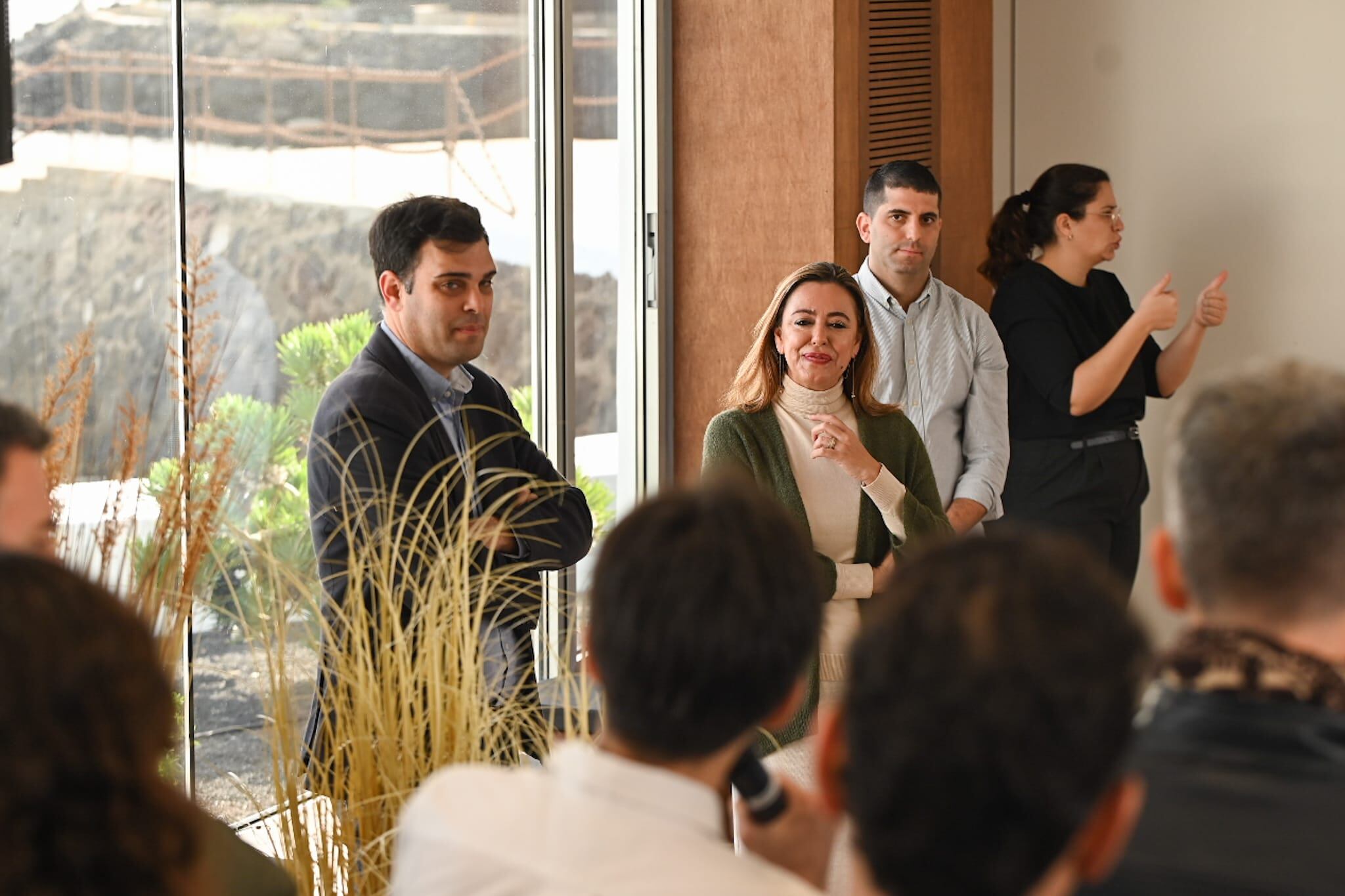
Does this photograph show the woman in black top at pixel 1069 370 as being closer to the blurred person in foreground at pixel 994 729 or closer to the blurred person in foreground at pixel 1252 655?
the blurred person in foreground at pixel 1252 655

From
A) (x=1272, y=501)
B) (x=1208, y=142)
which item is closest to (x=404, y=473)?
(x=1272, y=501)

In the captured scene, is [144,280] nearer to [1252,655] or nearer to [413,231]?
[413,231]

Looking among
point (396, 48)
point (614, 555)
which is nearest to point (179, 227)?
point (396, 48)

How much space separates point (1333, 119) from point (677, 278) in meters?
2.32

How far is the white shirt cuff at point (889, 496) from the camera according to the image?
3.04 meters

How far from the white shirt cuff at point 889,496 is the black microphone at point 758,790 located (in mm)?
1783

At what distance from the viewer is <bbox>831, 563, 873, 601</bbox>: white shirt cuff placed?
302 cm

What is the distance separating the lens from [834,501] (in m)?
3.15

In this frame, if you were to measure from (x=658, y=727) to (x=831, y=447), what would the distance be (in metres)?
1.90

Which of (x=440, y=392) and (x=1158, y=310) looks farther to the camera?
(x=1158, y=310)

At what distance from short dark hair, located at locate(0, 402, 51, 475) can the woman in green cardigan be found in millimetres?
1613

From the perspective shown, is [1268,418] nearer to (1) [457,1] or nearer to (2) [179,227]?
(2) [179,227]

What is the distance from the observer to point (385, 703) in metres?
2.17

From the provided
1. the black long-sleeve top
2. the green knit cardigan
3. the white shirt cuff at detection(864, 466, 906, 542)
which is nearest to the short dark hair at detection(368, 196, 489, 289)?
the green knit cardigan
